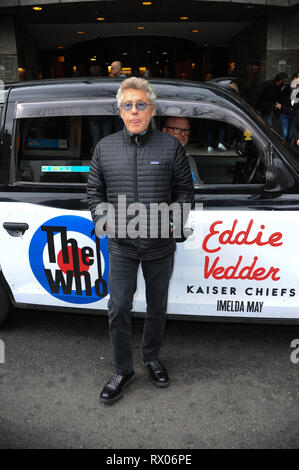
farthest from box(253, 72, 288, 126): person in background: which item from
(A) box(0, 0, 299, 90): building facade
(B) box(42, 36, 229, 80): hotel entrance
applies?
(B) box(42, 36, 229, 80): hotel entrance

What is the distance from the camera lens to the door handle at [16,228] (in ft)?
8.70

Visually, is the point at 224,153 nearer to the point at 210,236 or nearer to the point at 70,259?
the point at 210,236

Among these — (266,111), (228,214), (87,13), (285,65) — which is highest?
(87,13)

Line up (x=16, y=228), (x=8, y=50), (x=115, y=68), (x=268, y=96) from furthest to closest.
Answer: (x=8, y=50) < (x=268, y=96) < (x=115, y=68) < (x=16, y=228)

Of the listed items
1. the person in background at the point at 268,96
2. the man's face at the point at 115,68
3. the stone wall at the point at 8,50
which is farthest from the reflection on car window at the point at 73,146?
the stone wall at the point at 8,50

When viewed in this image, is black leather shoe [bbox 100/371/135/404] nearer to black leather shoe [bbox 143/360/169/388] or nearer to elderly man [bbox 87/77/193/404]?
elderly man [bbox 87/77/193/404]

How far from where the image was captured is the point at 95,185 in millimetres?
2244

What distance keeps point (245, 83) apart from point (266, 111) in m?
5.66

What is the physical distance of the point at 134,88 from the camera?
83.0 inches

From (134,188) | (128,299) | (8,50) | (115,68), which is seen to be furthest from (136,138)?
(8,50)

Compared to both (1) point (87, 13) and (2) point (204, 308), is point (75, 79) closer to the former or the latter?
(2) point (204, 308)

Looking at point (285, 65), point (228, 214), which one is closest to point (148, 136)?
point (228, 214)

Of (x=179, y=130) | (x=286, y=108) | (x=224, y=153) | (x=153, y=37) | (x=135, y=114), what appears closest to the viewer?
(x=135, y=114)

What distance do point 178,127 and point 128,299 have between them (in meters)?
1.18
